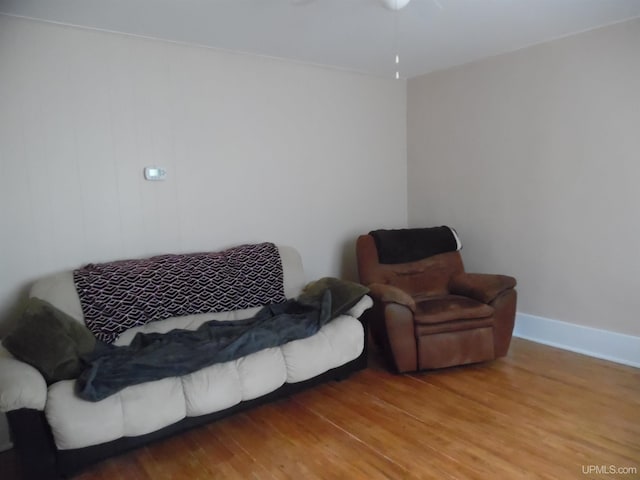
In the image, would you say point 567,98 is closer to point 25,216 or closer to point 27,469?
point 25,216

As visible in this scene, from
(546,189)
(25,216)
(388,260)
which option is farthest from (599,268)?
(25,216)

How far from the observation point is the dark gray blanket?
2082 millimetres

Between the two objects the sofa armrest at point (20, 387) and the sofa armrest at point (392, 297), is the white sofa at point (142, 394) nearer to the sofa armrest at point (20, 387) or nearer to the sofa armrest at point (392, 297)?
the sofa armrest at point (20, 387)

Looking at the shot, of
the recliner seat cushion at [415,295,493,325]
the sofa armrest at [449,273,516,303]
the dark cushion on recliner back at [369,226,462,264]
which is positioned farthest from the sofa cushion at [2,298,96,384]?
the sofa armrest at [449,273,516,303]

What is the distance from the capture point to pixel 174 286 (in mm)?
2789

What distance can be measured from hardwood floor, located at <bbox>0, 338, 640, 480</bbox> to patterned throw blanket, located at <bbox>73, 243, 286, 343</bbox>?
73 centimetres

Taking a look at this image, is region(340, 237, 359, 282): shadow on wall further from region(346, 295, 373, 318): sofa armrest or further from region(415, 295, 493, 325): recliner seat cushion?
region(346, 295, 373, 318): sofa armrest

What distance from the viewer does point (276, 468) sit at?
214cm

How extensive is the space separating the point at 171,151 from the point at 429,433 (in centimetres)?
251

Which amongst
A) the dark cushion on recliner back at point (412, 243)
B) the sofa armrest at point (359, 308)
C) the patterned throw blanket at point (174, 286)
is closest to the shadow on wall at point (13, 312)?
the patterned throw blanket at point (174, 286)

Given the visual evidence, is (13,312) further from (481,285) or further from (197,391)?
(481,285)

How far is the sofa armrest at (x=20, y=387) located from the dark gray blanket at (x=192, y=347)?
0.52 ft

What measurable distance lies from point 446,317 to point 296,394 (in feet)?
3.86

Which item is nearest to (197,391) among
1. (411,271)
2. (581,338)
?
(411,271)
